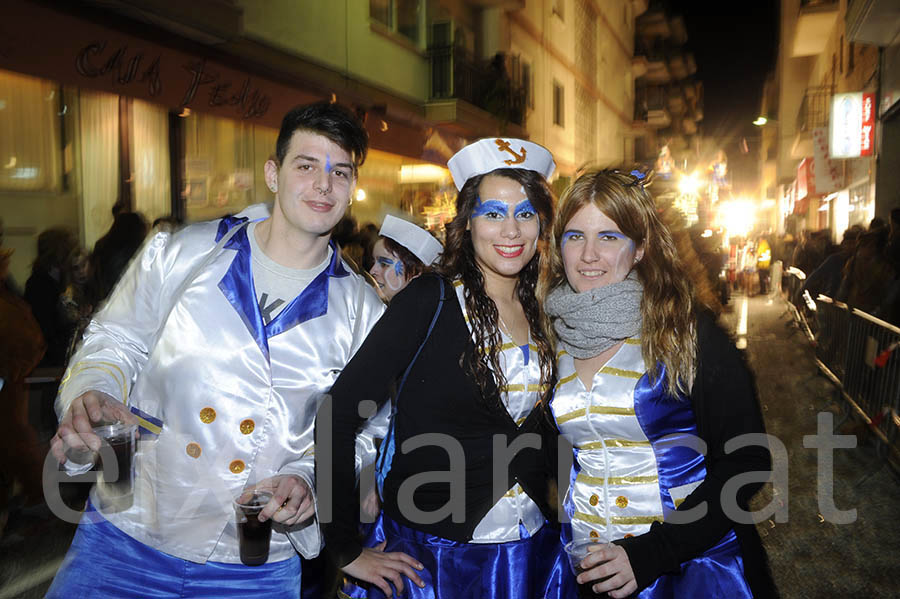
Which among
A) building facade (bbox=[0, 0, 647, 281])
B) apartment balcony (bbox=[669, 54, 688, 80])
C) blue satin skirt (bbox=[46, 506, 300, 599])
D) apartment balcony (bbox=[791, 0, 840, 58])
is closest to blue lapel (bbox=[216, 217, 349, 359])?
blue satin skirt (bbox=[46, 506, 300, 599])

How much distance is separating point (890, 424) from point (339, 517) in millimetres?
6654

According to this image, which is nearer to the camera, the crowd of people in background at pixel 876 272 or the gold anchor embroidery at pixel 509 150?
the gold anchor embroidery at pixel 509 150

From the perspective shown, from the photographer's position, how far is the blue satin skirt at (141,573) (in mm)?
2447

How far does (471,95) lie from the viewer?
1689 centimetres

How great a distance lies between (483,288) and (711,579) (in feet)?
4.35

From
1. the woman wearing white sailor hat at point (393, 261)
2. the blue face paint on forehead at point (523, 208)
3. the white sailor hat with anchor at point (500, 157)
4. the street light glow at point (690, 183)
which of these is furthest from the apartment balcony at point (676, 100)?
the blue face paint on forehead at point (523, 208)

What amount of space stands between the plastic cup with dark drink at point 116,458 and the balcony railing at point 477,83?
14.3 meters

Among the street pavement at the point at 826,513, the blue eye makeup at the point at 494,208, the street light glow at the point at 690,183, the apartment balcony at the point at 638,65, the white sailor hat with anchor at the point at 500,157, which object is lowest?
the street pavement at the point at 826,513

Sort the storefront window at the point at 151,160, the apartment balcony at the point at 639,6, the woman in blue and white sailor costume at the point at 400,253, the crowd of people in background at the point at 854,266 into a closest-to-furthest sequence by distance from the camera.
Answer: the woman in blue and white sailor costume at the point at 400,253 → the storefront window at the point at 151,160 → the crowd of people in background at the point at 854,266 → the apartment balcony at the point at 639,6

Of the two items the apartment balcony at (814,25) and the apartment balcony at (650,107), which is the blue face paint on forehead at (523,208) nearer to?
the apartment balcony at (814,25)

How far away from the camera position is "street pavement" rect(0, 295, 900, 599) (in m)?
4.66

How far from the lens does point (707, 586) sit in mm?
2357

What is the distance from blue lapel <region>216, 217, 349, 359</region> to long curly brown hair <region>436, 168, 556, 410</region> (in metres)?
0.52

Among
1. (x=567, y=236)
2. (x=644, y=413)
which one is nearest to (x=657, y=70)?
(x=567, y=236)
